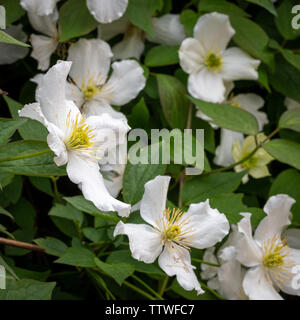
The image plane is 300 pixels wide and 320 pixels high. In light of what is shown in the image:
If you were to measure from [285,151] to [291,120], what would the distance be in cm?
9

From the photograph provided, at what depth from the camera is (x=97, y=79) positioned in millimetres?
1012

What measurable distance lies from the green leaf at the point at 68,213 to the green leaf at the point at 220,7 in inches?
20.4

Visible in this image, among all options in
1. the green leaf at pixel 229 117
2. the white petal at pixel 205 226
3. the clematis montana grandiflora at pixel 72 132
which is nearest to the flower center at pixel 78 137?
the clematis montana grandiflora at pixel 72 132

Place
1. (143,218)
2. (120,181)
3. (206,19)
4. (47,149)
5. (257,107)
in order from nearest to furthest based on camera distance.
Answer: (47,149) < (143,218) < (120,181) < (206,19) < (257,107)

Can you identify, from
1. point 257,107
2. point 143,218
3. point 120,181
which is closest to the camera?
point 143,218

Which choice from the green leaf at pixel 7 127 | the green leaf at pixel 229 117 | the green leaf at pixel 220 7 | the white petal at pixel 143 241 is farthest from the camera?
the green leaf at pixel 220 7

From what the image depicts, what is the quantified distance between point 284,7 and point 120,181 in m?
0.55

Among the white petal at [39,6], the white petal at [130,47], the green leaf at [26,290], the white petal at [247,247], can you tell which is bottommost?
the white petal at [247,247]

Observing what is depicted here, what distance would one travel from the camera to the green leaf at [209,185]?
93 centimetres

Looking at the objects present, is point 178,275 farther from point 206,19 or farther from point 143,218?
point 206,19

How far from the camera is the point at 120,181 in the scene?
93 cm

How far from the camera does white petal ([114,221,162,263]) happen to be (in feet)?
2.42

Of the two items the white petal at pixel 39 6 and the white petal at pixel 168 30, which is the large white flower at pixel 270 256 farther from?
the white petal at pixel 39 6
